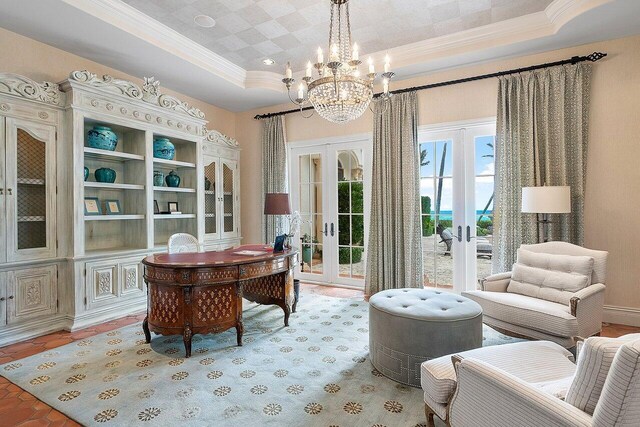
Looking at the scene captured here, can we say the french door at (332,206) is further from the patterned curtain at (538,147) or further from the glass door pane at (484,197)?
the patterned curtain at (538,147)

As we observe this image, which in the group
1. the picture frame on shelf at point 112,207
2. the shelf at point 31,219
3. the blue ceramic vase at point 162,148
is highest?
the blue ceramic vase at point 162,148

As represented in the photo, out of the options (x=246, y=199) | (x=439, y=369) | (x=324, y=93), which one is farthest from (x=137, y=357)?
(x=246, y=199)

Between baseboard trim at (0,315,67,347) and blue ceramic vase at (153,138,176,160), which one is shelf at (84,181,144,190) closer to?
blue ceramic vase at (153,138,176,160)

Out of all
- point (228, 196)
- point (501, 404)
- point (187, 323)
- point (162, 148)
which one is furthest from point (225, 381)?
point (228, 196)

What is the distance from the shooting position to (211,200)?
530 cm

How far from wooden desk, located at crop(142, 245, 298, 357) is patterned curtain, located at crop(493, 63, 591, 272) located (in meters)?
2.84

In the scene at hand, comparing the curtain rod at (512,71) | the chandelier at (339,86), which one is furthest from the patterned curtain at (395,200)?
the chandelier at (339,86)

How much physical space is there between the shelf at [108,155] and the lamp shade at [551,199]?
441 cm

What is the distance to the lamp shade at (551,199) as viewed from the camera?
313 centimetres

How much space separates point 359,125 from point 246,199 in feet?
8.00

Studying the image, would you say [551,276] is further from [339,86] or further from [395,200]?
[339,86]

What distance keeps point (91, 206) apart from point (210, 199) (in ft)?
5.67

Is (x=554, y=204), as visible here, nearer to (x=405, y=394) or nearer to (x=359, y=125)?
(x=405, y=394)

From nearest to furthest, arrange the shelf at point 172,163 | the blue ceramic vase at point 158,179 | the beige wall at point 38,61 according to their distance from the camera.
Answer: the beige wall at point 38,61 → the shelf at point 172,163 → the blue ceramic vase at point 158,179
